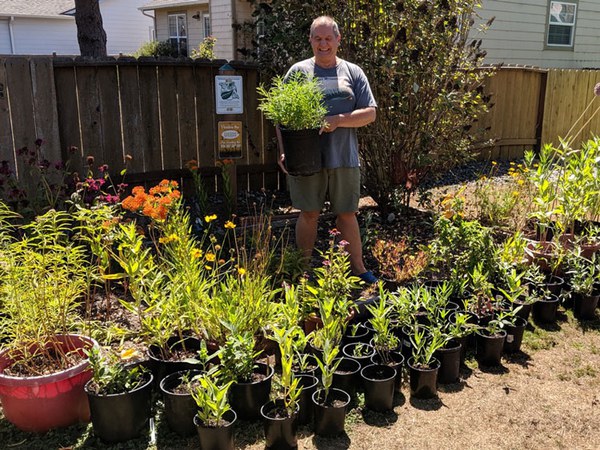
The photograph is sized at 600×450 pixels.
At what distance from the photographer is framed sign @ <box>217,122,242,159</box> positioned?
4.95 metres

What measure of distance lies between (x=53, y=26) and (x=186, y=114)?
21073mm

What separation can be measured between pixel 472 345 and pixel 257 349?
1358mm

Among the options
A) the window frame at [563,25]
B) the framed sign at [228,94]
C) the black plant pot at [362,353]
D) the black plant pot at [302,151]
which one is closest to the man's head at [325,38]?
the black plant pot at [302,151]

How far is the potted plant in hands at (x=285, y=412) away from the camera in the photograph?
2.47 metres

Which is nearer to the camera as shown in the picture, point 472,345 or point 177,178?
point 472,345

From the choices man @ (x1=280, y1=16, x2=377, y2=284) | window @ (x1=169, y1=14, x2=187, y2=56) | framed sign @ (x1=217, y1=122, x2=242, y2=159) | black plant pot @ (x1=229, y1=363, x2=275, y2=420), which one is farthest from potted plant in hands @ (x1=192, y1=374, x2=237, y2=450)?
window @ (x1=169, y1=14, x2=187, y2=56)

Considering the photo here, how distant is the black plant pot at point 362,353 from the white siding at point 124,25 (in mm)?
24393

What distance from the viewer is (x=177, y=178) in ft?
19.9

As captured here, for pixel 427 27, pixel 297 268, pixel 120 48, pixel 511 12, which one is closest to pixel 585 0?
pixel 511 12

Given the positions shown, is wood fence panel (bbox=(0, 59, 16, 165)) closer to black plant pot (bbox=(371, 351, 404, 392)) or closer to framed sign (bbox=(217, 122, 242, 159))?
framed sign (bbox=(217, 122, 242, 159))

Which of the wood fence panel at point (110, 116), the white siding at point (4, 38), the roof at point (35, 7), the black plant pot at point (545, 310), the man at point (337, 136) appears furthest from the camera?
the white siding at point (4, 38)

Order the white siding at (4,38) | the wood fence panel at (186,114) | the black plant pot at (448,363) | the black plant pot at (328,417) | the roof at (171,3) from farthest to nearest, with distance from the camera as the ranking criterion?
1. the white siding at (4,38)
2. the roof at (171,3)
3. the wood fence panel at (186,114)
4. the black plant pot at (448,363)
5. the black plant pot at (328,417)

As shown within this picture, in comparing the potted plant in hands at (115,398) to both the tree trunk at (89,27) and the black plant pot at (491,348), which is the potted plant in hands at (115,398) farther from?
the tree trunk at (89,27)

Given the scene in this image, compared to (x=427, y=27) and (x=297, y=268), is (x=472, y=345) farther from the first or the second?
(x=427, y=27)
